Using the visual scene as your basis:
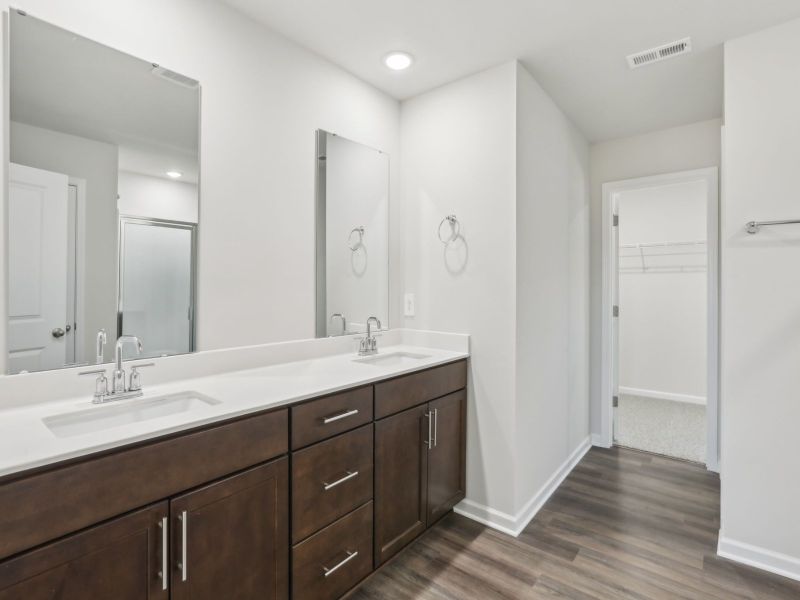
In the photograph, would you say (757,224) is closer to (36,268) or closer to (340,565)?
(340,565)

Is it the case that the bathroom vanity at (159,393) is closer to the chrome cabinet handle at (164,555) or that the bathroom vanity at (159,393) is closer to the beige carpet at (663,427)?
the chrome cabinet handle at (164,555)

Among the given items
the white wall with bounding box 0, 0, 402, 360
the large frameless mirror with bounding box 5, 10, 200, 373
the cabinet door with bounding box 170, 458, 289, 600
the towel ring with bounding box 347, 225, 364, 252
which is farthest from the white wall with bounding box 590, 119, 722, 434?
the large frameless mirror with bounding box 5, 10, 200, 373

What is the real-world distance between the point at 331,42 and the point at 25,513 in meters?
2.19

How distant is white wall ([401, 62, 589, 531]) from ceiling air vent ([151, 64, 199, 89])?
134 cm

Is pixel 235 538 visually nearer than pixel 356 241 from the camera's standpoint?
Yes

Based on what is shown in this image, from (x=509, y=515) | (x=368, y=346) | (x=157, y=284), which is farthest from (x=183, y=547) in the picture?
(x=509, y=515)

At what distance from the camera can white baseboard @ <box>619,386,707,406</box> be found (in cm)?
463

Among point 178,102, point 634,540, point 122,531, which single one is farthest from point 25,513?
point 634,540

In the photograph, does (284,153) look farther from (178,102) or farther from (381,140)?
(381,140)

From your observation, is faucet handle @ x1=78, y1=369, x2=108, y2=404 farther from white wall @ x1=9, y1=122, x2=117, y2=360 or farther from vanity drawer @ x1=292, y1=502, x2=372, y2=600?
vanity drawer @ x1=292, y1=502, x2=372, y2=600

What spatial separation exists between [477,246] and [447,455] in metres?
1.16

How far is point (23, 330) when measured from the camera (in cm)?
138

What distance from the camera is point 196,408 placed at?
1.52 metres

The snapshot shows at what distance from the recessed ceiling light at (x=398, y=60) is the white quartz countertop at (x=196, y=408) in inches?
63.3
